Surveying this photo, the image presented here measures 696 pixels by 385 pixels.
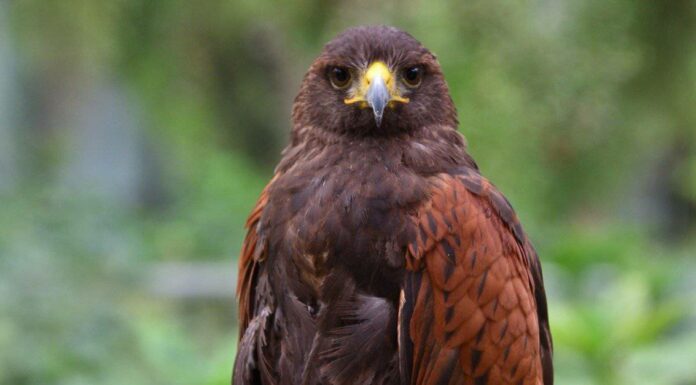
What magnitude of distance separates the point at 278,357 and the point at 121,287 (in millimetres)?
3305

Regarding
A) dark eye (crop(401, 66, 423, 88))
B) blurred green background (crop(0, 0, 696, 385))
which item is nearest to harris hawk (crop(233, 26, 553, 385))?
dark eye (crop(401, 66, 423, 88))

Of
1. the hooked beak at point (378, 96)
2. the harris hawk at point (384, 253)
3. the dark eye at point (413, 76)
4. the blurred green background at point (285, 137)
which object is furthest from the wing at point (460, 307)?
the blurred green background at point (285, 137)

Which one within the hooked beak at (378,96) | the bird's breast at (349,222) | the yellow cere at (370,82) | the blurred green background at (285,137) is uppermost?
the blurred green background at (285,137)

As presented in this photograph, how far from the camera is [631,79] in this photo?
3449 mm

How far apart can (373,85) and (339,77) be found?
15cm

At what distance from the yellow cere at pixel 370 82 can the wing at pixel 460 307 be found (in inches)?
11.8

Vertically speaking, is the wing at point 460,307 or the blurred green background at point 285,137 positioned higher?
the blurred green background at point 285,137

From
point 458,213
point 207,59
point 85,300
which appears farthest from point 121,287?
point 458,213

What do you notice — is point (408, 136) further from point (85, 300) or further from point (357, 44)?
point (85, 300)

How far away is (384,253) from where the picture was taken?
249cm

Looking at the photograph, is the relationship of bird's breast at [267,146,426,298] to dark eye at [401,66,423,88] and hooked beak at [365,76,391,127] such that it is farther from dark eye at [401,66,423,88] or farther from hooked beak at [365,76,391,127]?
dark eye at [401,66,423,88]

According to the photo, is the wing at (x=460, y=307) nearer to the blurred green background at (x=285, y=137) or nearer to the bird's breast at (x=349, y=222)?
the bird's breast at (x=349, y=222)

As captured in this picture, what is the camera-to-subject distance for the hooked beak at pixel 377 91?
2588 millimetres

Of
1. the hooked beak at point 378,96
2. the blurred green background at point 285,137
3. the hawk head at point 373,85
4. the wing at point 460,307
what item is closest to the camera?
the wing at point 460,307
